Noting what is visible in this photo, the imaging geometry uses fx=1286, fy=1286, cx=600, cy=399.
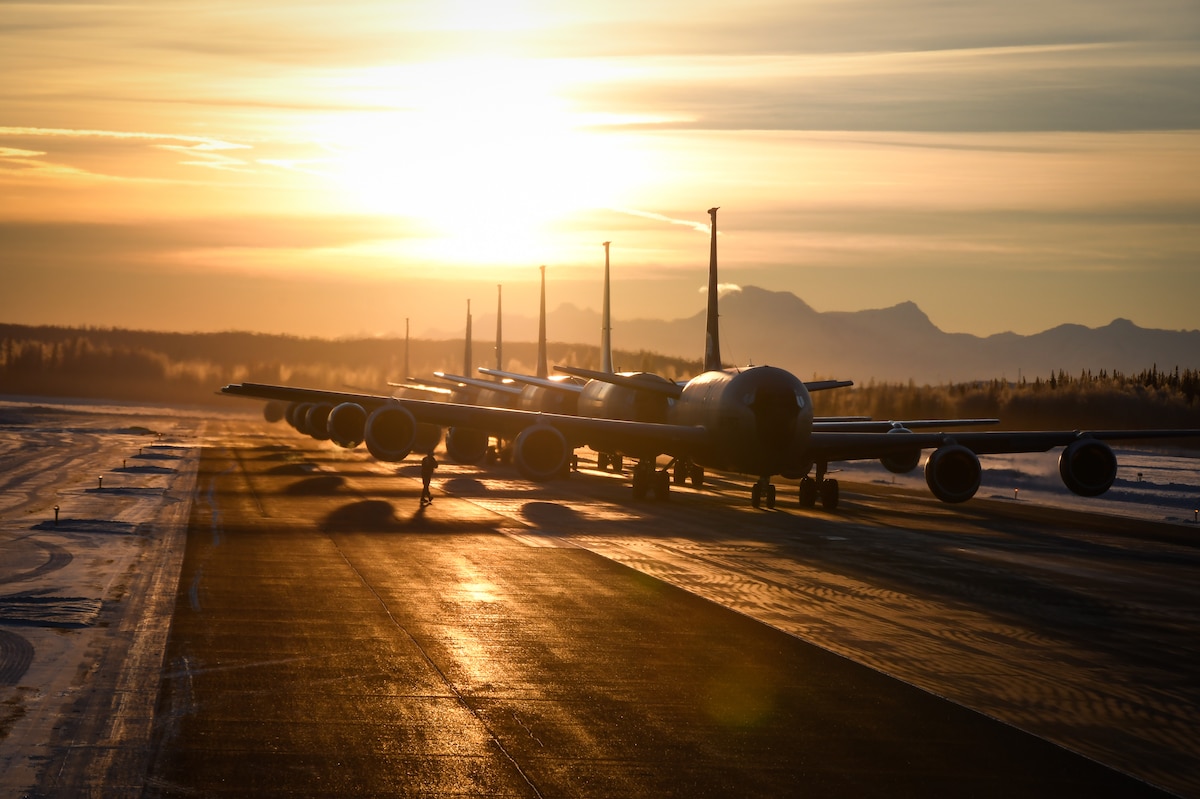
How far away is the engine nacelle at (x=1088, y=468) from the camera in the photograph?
3931 cm

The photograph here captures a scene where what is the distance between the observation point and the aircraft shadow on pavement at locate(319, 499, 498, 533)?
106ft

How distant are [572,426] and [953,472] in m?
12.2

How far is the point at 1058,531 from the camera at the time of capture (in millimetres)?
36000

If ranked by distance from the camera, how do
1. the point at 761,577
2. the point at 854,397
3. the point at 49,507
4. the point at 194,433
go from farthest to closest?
the point at 854,397
the point at 194,433
the point at 49,507
the point at 761,577

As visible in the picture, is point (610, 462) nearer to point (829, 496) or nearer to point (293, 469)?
point (293, 469)

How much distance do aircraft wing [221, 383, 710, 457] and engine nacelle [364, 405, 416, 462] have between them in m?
0.63

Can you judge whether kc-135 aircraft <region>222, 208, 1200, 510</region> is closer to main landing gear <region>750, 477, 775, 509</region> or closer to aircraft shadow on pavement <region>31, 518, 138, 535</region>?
Answer: main landing gear <region>750, 477, 775, 509</region>

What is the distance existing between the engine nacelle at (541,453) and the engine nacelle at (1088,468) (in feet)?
50.3

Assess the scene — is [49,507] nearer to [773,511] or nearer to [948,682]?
[773,511]

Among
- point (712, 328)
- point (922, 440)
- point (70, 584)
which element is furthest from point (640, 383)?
point (70, 584)

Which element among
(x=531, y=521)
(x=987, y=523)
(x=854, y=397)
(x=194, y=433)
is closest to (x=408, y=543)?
(x=531, y=521)

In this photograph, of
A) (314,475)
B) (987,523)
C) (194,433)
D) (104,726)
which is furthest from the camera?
(194,433)

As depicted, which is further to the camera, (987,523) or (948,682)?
(987,523)

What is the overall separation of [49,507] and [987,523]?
87.9 feet
